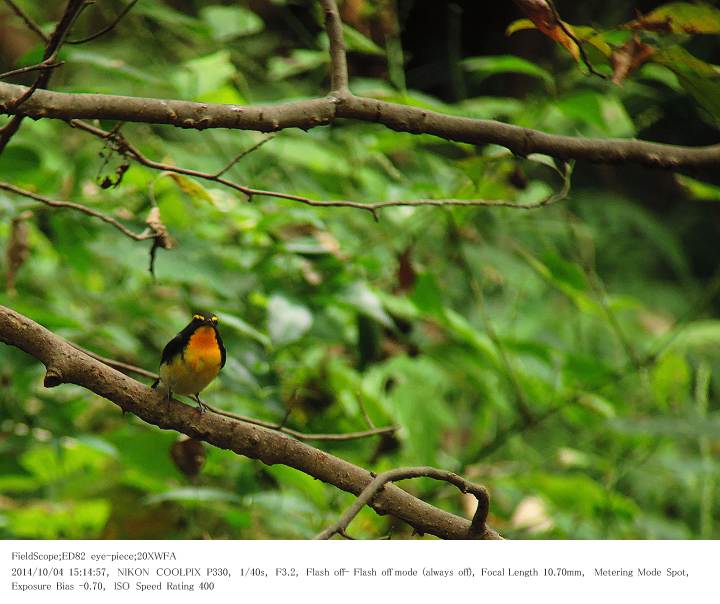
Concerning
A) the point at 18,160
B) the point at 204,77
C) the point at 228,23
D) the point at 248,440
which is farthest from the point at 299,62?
the point at 248,440

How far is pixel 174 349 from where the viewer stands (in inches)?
44.1

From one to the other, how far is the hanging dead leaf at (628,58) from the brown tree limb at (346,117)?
0.09m

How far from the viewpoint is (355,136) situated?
88.8 inches

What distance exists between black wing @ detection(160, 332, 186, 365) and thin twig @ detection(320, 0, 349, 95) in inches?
16.4

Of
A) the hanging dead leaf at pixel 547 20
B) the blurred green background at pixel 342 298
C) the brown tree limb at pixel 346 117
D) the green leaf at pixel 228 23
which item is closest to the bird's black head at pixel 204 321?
the blurred green background at pixel 342 298

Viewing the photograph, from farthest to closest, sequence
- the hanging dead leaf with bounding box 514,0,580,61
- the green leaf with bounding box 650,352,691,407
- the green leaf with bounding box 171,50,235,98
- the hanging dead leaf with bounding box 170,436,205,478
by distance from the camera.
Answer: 1. the green leaf with bounding box 650,352,691,407
2. the green leaf with bounding box 171,50,235,98
3. the hanging dead leaf with bounding box 170,436,205,478
4. the hanging dead leaf with bounding box 514,0,580,61

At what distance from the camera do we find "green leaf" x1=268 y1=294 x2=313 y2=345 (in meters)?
1.30

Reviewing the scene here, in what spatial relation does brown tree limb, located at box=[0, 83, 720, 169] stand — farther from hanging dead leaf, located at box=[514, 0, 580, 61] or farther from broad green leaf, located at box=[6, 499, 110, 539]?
broad green leaf, located at box=[6, 499, 110, 539]

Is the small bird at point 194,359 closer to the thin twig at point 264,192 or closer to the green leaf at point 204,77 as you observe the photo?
the thin twig at point 264,192

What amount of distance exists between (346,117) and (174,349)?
0.42 m

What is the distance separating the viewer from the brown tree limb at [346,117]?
0.87 m

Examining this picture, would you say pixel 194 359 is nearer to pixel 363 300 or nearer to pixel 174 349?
pixel 174 349

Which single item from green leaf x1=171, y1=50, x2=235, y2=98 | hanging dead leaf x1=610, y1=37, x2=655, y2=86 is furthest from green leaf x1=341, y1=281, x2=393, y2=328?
hanging dead leaf x1=610, y1=37, x2=655, y2=86
